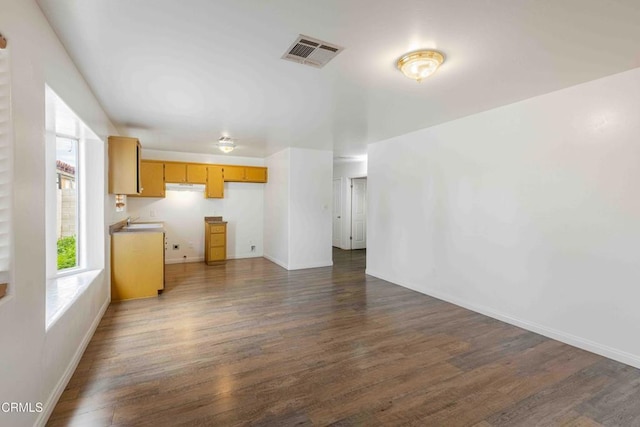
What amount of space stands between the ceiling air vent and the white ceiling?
6 cm

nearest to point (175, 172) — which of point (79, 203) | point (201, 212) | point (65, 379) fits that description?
point (201, 212)

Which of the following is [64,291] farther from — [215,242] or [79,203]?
[215,242]

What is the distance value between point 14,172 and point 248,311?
2.79 meters

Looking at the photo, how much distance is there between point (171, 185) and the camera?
6.52 m

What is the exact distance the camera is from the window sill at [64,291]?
226cm

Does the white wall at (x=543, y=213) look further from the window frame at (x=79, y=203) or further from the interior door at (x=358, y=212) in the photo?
the window frame at (x=79, y=203)

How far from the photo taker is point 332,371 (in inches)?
97.0

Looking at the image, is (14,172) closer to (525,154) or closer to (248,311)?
(248,311)

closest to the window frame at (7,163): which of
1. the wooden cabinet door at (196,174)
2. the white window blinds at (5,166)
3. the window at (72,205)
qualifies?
the white window blinds at (5,166)

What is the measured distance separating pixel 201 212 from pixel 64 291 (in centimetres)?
444

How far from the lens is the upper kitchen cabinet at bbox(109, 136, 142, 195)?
13.1 feet

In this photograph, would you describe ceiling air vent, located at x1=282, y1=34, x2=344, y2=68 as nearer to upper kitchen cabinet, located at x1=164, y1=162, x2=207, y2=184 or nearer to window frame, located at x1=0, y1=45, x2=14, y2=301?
window frame, located at x1=0, y1=45, x2=14, y2=301

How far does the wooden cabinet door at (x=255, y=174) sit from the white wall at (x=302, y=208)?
576mm

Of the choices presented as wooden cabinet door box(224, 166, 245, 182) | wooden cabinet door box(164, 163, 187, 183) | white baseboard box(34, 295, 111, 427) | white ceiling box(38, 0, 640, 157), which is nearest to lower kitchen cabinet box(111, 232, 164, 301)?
white baseboard box(34, 295, 111, 427)
